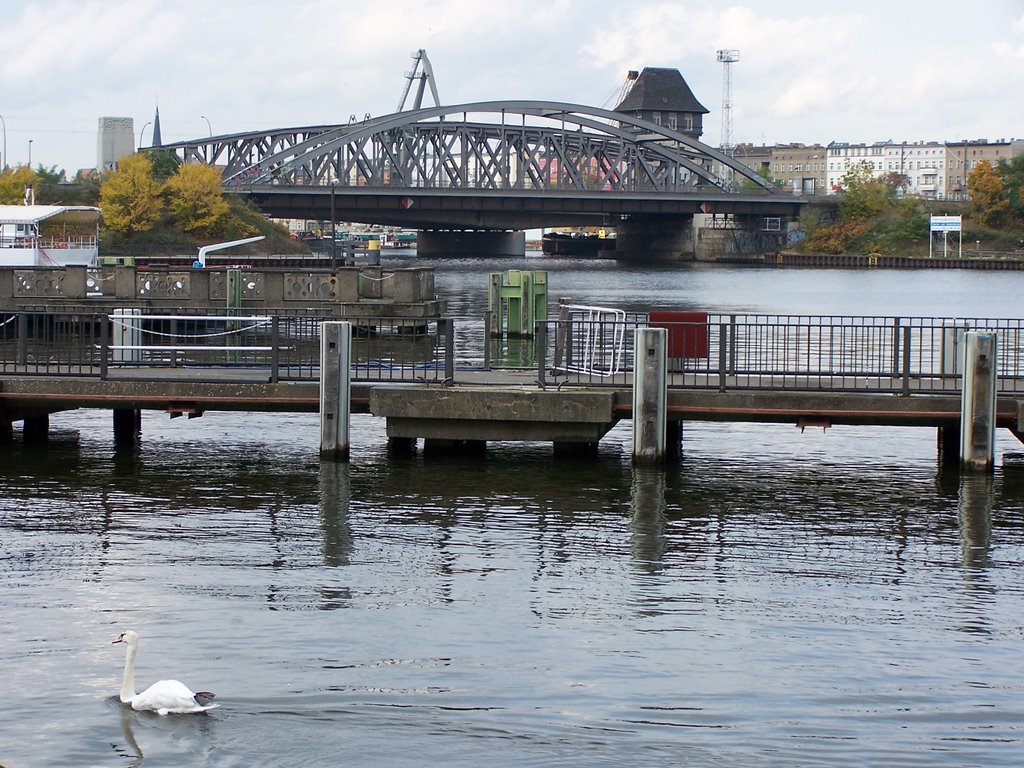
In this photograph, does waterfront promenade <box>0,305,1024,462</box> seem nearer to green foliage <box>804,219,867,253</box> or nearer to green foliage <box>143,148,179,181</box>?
green foliage <box>143,148,179,181</box>

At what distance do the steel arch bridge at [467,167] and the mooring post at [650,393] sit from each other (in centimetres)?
12009

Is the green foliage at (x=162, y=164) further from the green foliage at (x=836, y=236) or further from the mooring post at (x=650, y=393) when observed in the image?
the mooring post at (x=650, y=393)

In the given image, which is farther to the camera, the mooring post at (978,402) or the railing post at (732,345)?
the railing post at (732,345)

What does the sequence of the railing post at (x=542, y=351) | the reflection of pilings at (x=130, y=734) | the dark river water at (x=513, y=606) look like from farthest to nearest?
the railing post at (x=542, y=351)
the dark river water at (x=513, y=606)
the reflection of pilings at (x=130, y=734)

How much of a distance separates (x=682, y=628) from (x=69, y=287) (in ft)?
138

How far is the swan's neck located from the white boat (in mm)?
54191

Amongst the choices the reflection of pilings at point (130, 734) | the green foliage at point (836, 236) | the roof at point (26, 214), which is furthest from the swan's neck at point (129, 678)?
the green foliage at point (836, 236)

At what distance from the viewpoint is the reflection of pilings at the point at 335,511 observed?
65.9 feet

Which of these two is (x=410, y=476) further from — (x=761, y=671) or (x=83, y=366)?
(x=761, y=671)

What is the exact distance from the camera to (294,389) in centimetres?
2564

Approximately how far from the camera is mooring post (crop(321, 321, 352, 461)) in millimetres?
24688

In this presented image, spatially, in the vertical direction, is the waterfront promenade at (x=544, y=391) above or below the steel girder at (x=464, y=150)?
below

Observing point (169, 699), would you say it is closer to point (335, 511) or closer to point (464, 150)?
point (335, 511)

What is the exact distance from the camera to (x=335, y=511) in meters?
22.8
